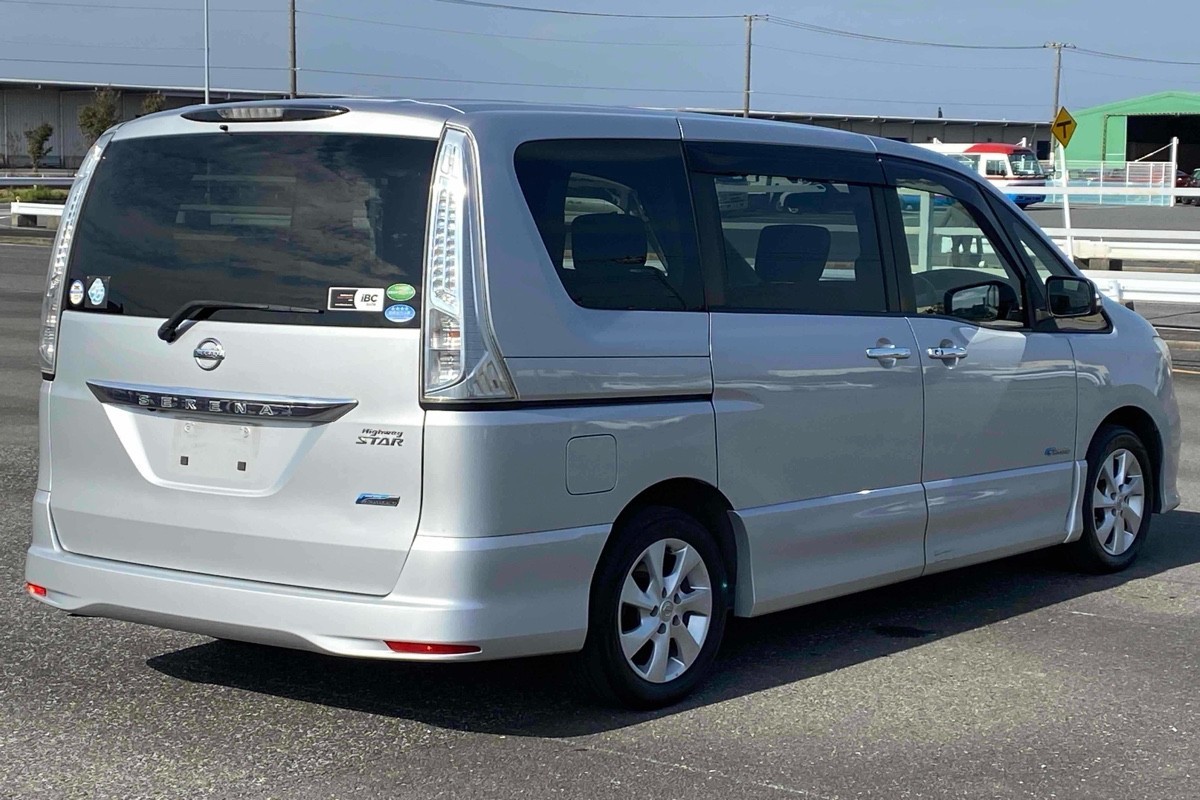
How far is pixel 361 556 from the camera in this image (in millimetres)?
4594

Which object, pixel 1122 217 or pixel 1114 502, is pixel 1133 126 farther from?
pixel 1114 502

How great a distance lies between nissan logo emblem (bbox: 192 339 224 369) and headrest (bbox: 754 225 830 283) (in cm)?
189

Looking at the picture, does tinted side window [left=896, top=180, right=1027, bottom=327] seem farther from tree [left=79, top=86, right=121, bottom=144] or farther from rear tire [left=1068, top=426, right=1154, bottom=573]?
tree [left=79, top=86, right=121, bottom=144]

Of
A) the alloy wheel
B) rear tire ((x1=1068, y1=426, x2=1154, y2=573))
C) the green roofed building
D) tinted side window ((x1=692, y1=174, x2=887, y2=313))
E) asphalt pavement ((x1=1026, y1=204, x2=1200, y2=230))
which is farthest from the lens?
the green roofed building

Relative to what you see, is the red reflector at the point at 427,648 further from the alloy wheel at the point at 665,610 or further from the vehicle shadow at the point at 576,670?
the alloy wheel at the point at 665,610

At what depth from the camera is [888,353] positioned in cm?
591

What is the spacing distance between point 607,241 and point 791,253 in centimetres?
94

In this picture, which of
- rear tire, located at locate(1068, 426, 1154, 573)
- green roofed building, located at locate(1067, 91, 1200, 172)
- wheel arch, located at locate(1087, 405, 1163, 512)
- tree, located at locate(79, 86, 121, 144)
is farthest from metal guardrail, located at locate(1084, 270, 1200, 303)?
green roofed building, located at locate(1067, 91, 1200, 172)

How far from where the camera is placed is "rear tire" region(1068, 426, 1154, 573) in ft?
23.5

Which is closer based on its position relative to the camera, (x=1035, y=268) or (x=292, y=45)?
(x=1035, y=268)

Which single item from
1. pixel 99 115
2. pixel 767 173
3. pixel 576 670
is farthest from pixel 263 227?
pixel 99 115

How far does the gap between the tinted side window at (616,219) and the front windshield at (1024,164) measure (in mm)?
55197

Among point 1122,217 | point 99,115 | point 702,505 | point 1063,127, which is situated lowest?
point 702,505

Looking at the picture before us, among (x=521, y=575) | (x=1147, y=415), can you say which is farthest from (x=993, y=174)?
(x=521, y=575)
